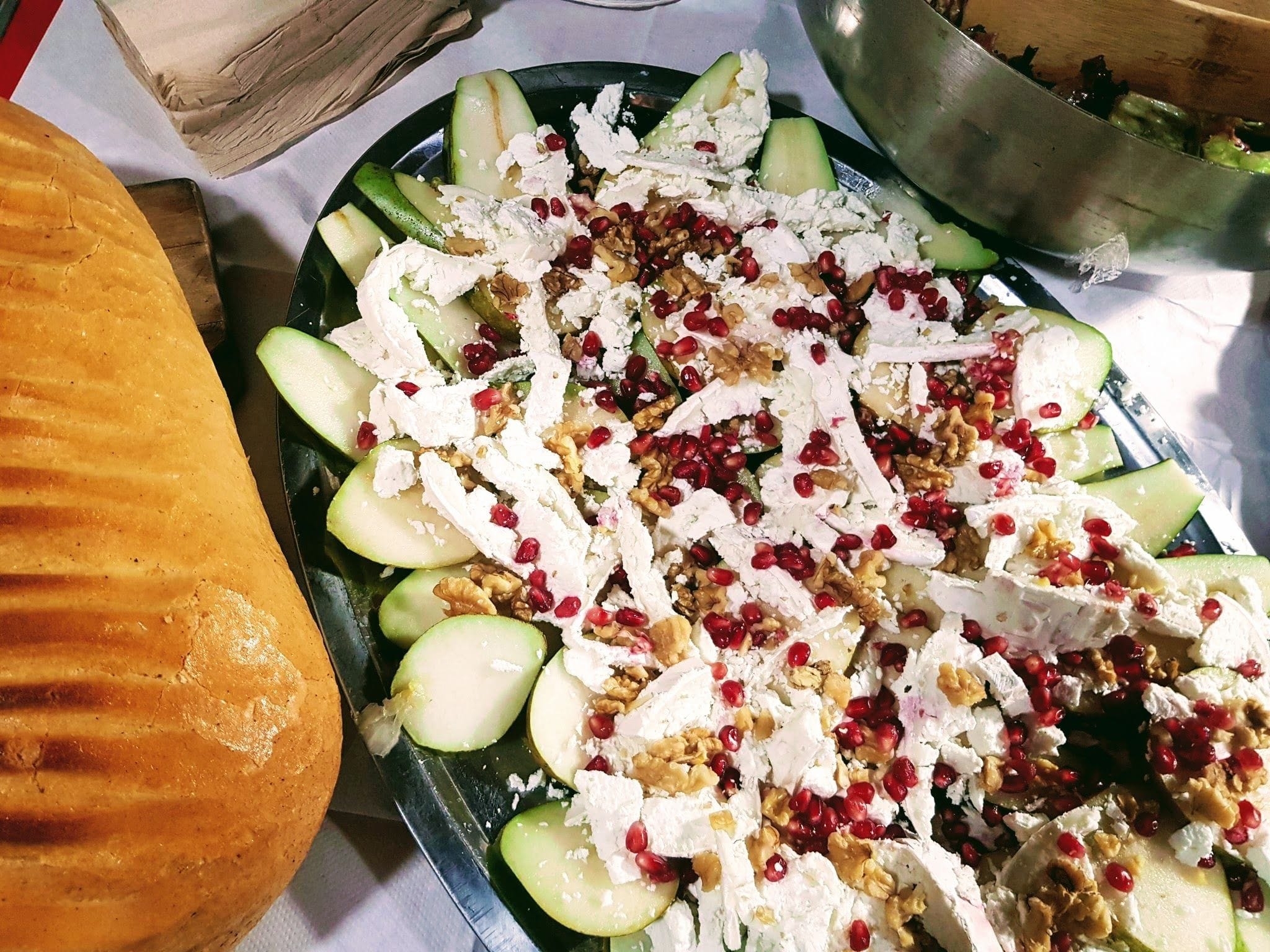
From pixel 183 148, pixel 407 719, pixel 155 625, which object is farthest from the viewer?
pixel 183 148

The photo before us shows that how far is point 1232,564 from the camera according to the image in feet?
5.03

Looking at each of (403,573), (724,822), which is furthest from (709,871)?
(403,573)

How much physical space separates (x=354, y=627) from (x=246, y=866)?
40 cm

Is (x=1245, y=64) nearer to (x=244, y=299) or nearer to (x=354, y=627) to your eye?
(x=354, y=627)

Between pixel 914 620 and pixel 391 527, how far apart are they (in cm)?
92

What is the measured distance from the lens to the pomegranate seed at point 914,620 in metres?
1.47

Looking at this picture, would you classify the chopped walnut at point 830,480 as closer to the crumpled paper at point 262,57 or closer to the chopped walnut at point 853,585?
the chopped walnut at point 853,585

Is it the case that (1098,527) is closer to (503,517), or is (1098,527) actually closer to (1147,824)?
(1147,824)

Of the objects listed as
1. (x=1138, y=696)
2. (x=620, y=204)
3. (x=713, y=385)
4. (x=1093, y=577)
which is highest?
(x=620, y=204)

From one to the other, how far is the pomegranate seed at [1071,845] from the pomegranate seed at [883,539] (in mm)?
525

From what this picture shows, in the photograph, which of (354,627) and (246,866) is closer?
(246,866)

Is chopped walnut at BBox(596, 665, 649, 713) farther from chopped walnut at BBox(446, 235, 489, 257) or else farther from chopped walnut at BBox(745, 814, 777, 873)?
chopped walnut at BBox(446, 235, 489, 257)

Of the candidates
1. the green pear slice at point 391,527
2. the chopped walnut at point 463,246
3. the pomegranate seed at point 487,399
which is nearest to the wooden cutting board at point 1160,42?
the chopped walnut at point 463,246

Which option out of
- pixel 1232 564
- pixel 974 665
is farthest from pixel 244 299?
pixel 1232 564
